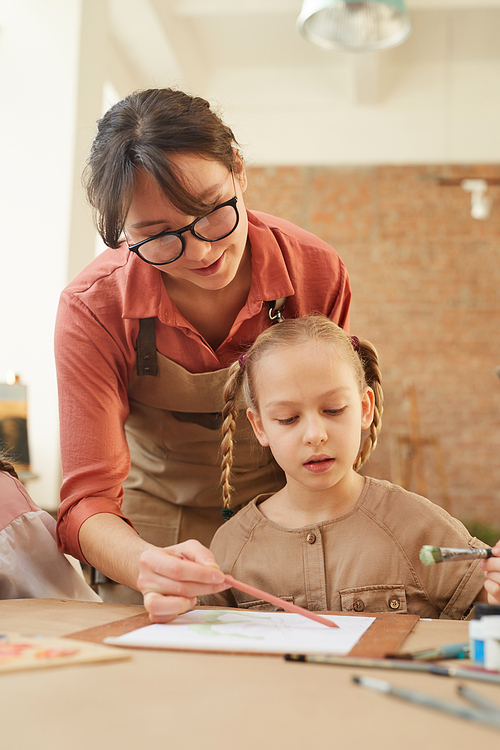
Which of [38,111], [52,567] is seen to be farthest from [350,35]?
[52,567]

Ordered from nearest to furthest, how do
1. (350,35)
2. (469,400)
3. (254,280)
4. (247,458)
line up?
(254,280) < (247,458) < (350,35) < (469,400)

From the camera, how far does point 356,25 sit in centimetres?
332

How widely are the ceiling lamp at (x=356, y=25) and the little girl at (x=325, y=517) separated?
239 cm

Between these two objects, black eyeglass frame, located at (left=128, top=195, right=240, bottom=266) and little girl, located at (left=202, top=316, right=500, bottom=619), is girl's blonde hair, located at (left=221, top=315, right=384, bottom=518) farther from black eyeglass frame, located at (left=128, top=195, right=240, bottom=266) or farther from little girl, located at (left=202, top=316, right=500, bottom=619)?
black eyeglass frame, located at (left=128, top=195, right=240, bottom=266)

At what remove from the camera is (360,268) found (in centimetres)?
573

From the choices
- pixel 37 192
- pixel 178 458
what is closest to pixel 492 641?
pixel 178 458

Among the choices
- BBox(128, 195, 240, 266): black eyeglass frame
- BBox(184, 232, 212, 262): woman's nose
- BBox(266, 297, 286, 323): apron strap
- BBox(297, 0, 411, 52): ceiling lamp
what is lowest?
BBox(266, 297, 286, 323): apron strap

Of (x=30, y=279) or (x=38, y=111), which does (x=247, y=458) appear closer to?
(x=30, y=279)

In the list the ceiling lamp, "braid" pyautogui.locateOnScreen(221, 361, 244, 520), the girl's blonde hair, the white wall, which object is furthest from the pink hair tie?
the ceiling lamp

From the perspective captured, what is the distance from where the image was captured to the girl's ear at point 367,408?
1370mm

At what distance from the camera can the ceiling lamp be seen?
323 centimetres

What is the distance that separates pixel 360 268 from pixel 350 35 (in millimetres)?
2515

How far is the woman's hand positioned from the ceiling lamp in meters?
2.82

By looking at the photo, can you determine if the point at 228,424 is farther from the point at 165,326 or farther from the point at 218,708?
the point at 218,708
